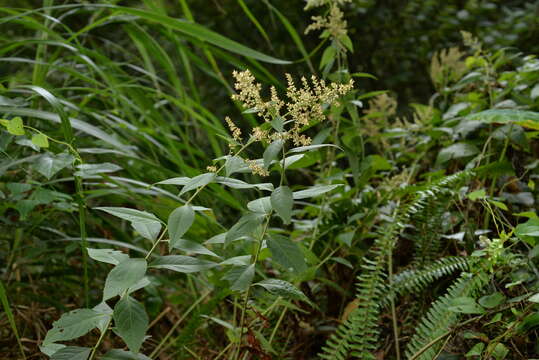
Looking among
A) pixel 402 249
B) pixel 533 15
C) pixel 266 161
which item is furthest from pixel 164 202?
pixel 533 15

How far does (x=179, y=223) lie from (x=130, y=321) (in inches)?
4.4

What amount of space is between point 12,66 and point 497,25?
2.54 metres

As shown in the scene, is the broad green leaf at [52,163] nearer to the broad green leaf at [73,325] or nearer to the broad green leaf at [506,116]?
the broad green leaf at [73,325]

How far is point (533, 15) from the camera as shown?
2693 mm

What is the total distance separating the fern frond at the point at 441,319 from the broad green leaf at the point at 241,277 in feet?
1.11

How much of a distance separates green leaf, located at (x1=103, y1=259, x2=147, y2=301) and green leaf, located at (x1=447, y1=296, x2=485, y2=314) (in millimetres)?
435

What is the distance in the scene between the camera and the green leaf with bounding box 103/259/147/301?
1.85 ft

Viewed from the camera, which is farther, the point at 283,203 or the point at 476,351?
the point at 476,351

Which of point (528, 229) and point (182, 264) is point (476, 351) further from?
point (182, 264)

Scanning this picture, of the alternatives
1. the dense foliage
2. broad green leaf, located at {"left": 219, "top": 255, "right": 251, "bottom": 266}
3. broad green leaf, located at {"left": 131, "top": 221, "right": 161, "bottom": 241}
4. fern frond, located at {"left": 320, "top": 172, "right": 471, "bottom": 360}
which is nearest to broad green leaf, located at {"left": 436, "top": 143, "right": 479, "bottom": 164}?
the dense foliage

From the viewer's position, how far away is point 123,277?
0.58m

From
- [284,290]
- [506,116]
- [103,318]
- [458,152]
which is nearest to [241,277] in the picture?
[284,290]

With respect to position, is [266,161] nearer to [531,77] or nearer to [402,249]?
[402,249]

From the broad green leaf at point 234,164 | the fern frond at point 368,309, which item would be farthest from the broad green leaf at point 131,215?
the fern frond at point 368,309
